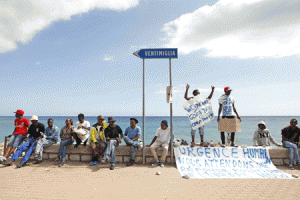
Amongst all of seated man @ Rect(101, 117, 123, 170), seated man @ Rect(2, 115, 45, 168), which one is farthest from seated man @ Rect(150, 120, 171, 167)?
seated man @ Rect(2, 115, 45, 168)

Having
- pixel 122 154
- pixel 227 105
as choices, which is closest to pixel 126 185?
pixel 122 154

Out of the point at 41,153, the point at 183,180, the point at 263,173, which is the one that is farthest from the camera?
the point at 41,153

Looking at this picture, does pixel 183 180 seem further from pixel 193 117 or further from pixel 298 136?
pixel 298 136

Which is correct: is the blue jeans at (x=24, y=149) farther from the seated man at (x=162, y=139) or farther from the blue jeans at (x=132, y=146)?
the seated man at (x=162, y=139)

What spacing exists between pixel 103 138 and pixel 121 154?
3.16ft

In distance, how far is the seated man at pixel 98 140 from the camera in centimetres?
623

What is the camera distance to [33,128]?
22.0 ft

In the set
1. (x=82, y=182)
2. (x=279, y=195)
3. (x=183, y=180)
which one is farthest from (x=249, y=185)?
(x=82, y=182)

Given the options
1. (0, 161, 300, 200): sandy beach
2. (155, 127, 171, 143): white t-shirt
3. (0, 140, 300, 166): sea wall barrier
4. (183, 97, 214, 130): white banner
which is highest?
(183, 97, 214, 130): white banner

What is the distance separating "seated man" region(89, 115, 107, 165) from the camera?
623 cm

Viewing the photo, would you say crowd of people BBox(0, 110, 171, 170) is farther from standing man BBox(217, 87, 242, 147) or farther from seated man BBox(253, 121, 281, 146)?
seated man BBox(253, 121, 281, 146)

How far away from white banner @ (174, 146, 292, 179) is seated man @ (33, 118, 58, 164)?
202 inches

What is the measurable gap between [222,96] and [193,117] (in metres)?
1.62

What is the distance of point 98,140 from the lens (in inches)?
253
